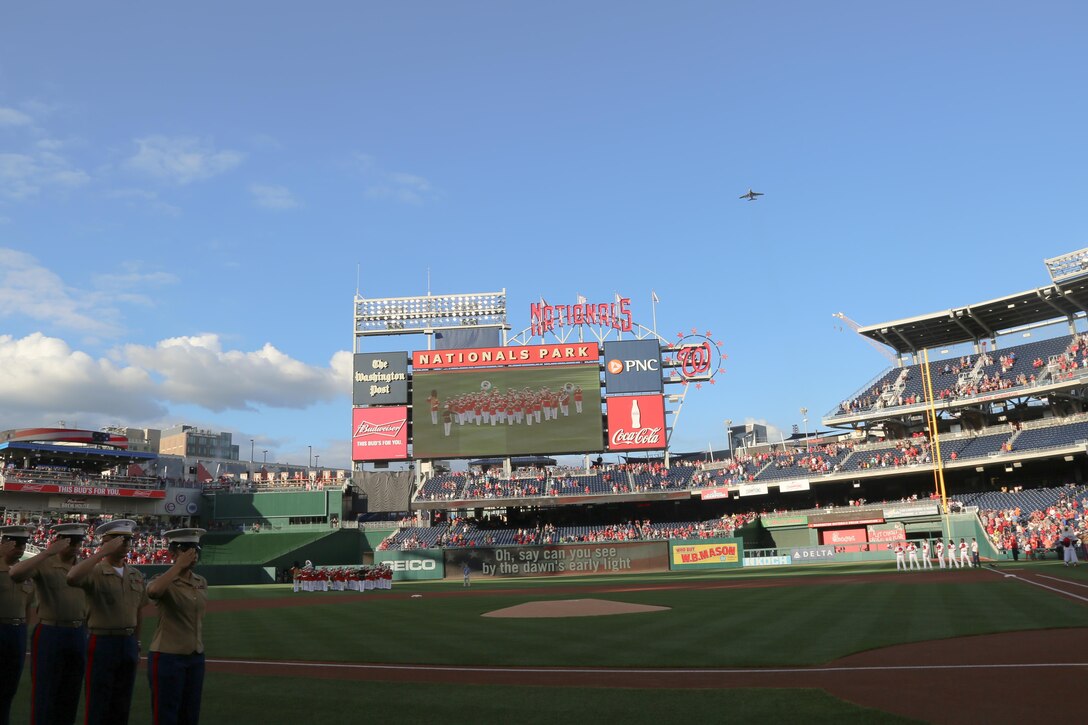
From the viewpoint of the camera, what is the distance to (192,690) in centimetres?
711

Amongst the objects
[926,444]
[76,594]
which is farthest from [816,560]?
[76,594]

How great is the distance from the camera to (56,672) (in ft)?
26.1

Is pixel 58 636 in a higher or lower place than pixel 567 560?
higher

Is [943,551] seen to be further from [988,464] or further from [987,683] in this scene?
[987,683]

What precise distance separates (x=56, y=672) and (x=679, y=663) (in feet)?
28.9

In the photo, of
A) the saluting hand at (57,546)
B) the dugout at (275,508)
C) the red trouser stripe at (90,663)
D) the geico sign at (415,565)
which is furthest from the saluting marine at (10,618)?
the dugout at (275,508)

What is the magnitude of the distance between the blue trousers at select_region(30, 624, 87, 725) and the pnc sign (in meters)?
55.5

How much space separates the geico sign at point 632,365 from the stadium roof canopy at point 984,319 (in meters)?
15.6

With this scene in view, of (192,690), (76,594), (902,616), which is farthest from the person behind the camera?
(902,616)

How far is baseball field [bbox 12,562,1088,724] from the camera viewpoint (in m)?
9.68

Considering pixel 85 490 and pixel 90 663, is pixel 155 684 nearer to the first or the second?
pixel 90 663

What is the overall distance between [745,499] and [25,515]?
54.8m

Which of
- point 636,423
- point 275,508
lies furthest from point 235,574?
point 636,423

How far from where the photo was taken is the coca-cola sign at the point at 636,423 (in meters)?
62.0
